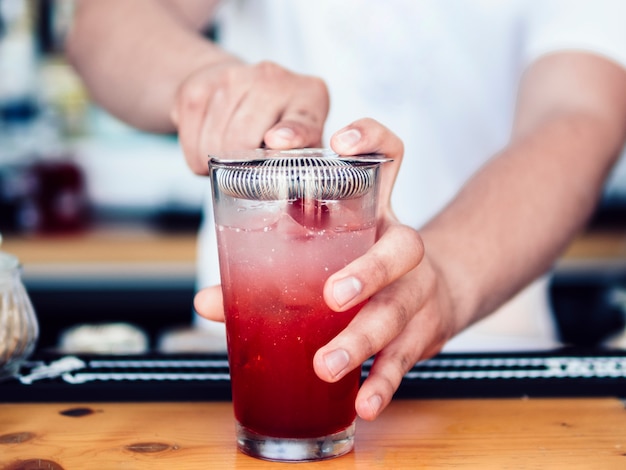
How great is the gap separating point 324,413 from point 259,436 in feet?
0.24

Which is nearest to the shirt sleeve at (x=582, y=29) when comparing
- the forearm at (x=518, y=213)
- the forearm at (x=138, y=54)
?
the forearm at (x=518, y=213)

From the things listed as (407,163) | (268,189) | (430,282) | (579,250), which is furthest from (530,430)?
(579,250)

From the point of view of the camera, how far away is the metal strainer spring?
816mm

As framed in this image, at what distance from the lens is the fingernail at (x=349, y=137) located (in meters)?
0.90

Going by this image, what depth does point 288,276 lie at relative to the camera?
85 cm

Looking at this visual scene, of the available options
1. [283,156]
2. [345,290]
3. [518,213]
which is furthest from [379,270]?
[518,213]

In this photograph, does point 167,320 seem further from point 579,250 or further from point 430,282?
point 430,282

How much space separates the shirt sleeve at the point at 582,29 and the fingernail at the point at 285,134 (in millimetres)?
979

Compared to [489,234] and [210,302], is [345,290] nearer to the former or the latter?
[210,302]

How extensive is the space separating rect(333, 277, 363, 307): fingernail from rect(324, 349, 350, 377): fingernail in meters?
0.05

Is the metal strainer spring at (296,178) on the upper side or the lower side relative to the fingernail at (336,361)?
upper

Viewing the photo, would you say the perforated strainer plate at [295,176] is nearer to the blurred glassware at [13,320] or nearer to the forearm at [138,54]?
the blurred glassware at [13,320]

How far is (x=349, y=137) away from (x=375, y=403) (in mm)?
289

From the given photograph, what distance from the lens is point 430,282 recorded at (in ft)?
3.33
